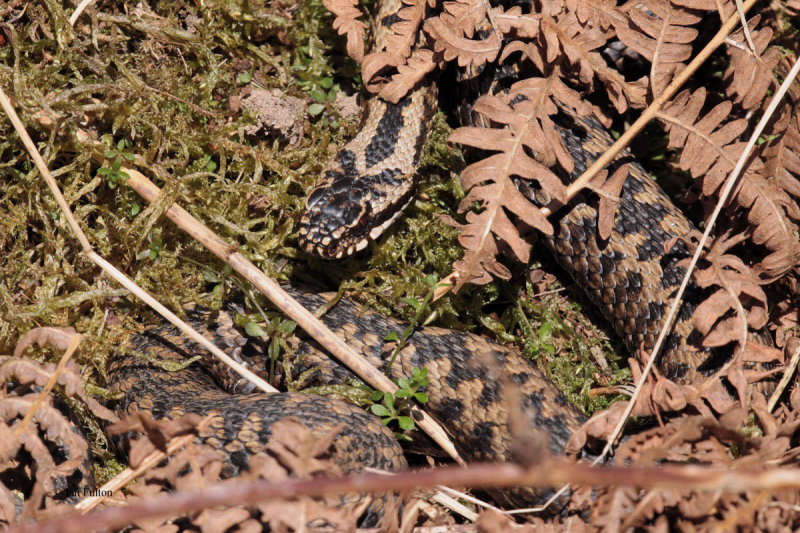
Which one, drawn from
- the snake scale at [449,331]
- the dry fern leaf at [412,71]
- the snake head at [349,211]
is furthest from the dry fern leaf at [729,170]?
the snake head at [349,211]

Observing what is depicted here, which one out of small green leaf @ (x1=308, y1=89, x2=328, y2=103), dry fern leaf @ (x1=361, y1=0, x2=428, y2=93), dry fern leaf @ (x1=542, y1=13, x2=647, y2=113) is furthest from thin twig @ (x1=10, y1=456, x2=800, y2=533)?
small green leaf @ (x1=308, y1=89, x2=328, y2=103)

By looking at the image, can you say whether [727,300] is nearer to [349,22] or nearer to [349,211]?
[349,211]

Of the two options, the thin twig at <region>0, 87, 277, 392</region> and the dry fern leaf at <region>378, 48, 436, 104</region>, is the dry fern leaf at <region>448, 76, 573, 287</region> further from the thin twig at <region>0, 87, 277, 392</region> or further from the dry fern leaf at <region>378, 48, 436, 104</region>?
the thin twig at <region>0, 87, 277, 392</region>

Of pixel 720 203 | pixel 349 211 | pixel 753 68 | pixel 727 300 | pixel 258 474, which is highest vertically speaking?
pixel 753 68

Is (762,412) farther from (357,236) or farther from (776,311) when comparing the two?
(357,236)

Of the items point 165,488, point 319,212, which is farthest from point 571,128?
point 165,488

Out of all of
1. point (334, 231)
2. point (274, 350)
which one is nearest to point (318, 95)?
point (334, 231)
